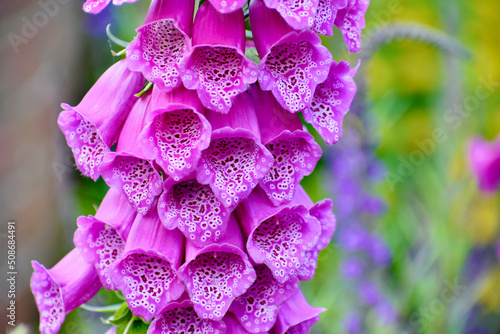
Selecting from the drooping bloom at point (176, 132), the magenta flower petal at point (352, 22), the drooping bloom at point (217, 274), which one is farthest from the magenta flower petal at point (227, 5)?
the drooping bloom at point (217, 274)

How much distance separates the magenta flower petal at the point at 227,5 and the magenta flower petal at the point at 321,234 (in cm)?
42

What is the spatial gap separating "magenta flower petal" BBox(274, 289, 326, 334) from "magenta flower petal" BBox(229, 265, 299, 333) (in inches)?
2.9

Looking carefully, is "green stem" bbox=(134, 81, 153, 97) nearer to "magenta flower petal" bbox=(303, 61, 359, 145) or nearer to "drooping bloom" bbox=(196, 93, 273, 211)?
"drooping bloom" bbox=(196, 93, 273, 211)

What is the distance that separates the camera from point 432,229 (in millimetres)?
2711

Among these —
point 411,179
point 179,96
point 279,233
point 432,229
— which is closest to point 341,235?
point 432,229

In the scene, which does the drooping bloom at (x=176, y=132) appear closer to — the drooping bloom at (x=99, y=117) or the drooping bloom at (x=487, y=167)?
the drooping bloom at (x=99, y=117)

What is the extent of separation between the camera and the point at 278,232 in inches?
43.3

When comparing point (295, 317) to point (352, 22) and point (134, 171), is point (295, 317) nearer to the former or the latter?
point (134, 171)

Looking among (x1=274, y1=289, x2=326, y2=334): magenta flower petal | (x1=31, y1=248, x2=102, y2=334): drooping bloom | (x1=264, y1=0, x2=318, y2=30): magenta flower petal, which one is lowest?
(x1=274, y1=289, x2=326, y2=334): magenta flower petal

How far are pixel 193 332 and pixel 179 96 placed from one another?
417 mm

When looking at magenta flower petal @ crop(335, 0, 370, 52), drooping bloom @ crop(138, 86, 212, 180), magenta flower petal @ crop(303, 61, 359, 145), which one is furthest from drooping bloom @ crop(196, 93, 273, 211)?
magenta flower petal @ crop(335, 0, 370, 52)

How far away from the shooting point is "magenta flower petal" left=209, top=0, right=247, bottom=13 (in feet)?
3.18

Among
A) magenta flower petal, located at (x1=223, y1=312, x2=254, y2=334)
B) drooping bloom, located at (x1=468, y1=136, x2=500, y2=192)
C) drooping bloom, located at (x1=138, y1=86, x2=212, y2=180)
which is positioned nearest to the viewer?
drooping bloom, located at (x1=138, y1=86, x2=212, y2=180)

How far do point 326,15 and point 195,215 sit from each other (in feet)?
1.41
